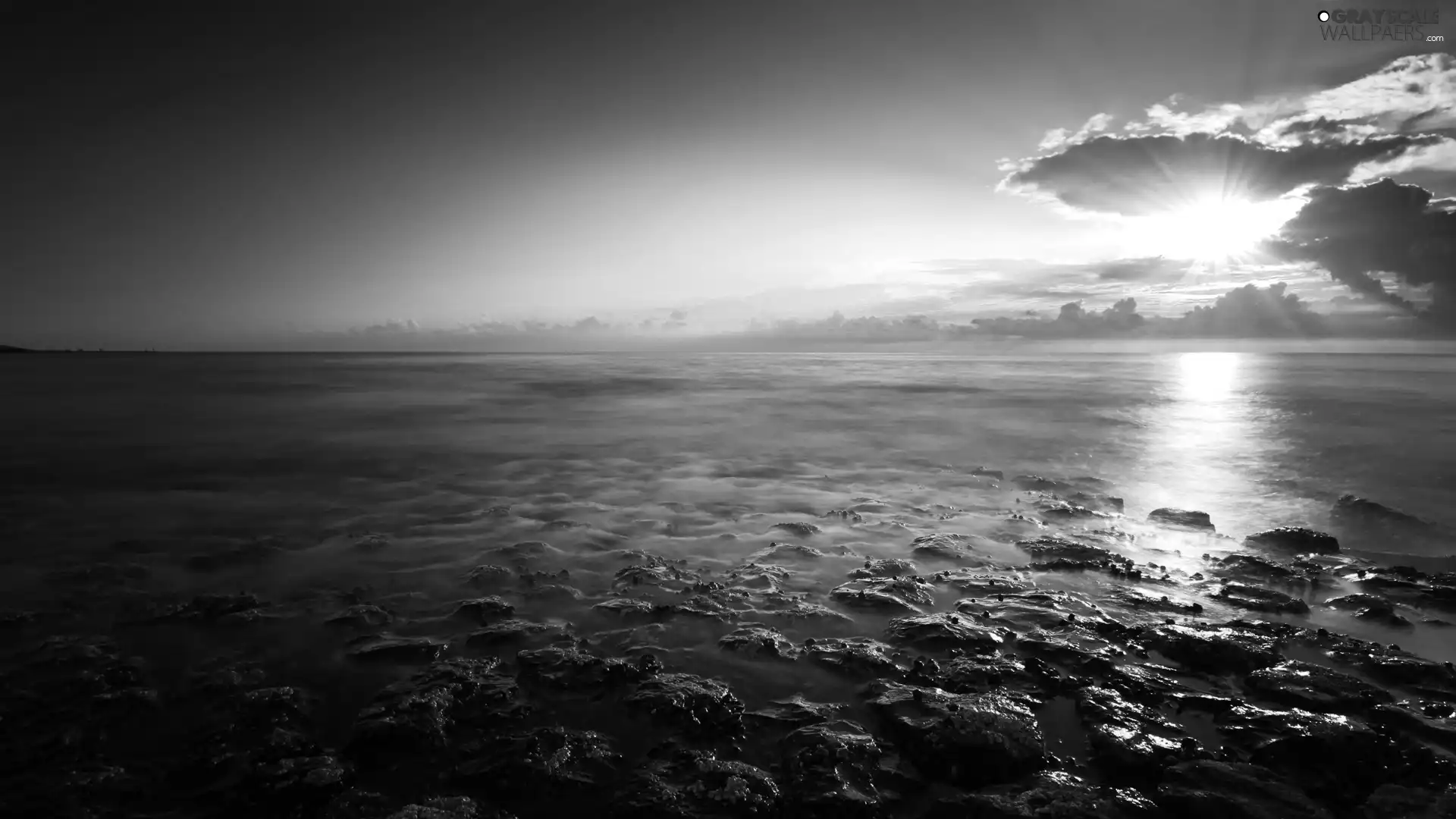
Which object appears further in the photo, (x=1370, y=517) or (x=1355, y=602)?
(x=1370, y=517)

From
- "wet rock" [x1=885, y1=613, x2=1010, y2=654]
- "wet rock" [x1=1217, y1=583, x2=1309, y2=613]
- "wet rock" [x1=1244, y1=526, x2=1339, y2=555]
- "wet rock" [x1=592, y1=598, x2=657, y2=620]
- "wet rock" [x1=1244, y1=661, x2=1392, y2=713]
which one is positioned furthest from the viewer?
"wet rock" [x1=1244, y1=526, x2=1339, y2=555]

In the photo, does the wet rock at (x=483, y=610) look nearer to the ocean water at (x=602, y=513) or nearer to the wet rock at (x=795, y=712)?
the ocean water at (x=602, y=513)

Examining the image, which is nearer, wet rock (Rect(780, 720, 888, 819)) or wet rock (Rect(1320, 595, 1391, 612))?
wet rock (Rect(780, 720, 888, 819))

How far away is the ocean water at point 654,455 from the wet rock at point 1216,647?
5.32 meters

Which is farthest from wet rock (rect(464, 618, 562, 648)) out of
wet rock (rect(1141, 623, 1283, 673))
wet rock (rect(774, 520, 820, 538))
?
wet rock (rect(1141, 623, 1283, 673))

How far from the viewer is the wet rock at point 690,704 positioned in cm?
419

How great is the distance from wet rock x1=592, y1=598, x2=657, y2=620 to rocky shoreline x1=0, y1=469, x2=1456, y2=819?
3.1 inches

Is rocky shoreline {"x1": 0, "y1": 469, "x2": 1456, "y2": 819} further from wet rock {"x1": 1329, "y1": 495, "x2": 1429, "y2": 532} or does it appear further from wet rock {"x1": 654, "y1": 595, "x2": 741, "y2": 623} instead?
wet rock {"x1": 1329, "y1": 495, "x2": 1429, "y2": 532}

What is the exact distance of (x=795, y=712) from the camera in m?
4.34

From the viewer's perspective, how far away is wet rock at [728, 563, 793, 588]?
269 inches

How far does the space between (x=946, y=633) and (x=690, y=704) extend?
2516mm

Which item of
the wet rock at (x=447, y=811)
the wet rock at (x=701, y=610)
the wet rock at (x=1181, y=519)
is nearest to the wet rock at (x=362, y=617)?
the wet rock at (x=701, y=610)

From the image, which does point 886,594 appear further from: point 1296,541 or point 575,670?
point 1296,541

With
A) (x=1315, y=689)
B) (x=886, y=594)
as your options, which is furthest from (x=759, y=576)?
(x=1315, y=689)
